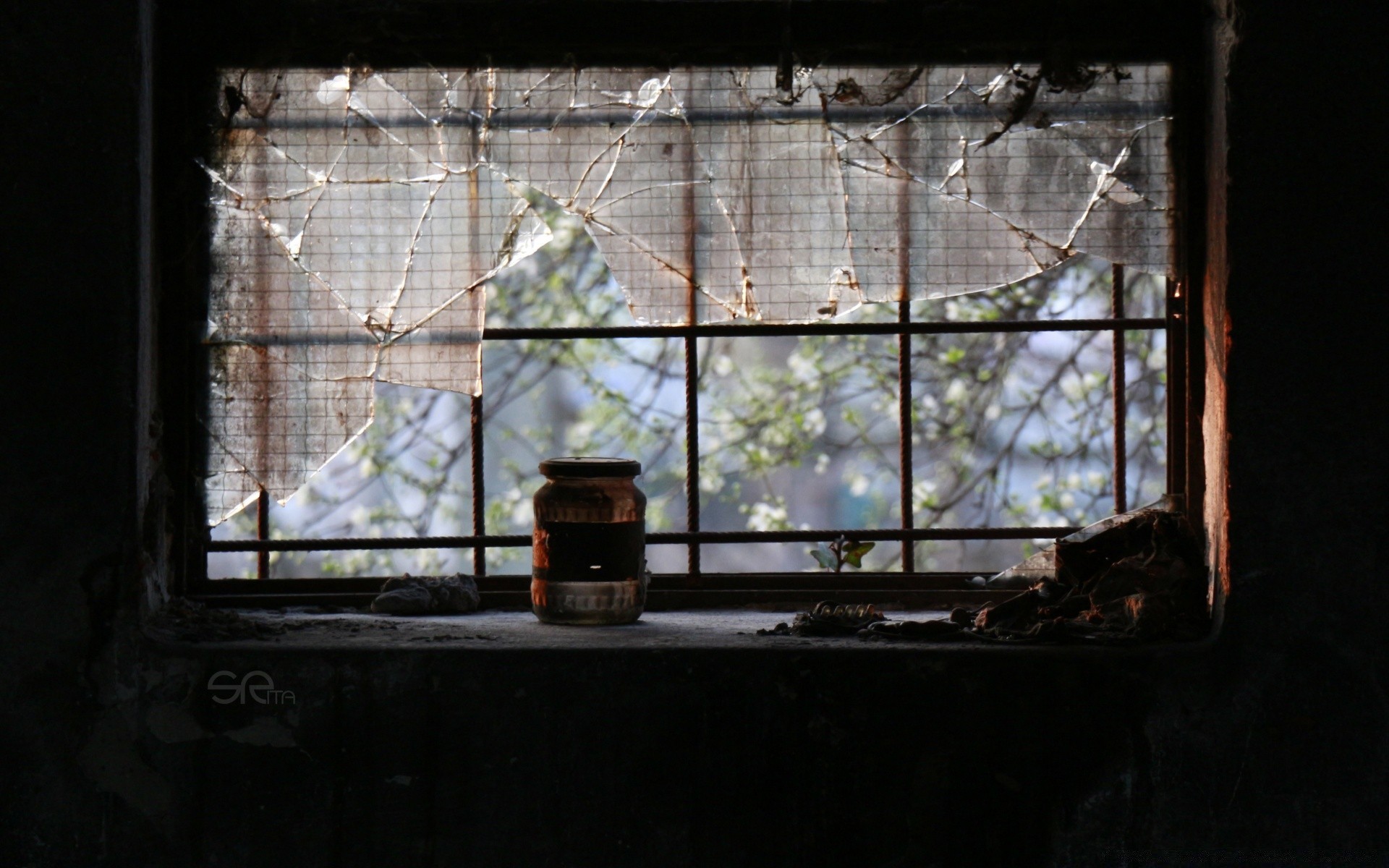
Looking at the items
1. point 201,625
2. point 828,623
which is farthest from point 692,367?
point 201,625

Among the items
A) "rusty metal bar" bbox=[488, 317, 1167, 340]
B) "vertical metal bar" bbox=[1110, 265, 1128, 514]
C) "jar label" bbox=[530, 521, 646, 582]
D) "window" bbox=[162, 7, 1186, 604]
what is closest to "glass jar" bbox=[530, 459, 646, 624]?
"jar label" bbox=[530, 521, 646, 582]

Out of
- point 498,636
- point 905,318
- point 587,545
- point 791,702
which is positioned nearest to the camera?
point 791,702

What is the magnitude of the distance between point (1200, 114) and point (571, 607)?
1465 millimetres

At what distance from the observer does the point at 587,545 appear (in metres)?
2.07

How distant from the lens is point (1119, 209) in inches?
81.6

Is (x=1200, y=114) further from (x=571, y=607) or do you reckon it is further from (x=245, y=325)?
(x=245, y=325)

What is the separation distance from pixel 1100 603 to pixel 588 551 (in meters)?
0.92

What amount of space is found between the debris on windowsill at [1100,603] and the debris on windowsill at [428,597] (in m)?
0.65

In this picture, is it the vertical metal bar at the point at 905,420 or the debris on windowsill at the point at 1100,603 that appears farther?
the vertical metal bar at the point at 905,420

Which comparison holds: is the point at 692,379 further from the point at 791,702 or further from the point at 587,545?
the point at 791,702

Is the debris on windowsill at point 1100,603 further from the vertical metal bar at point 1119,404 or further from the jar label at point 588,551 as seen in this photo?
the jar label at point 588,551

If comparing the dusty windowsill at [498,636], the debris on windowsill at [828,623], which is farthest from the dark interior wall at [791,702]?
the debris on windowsill at [828,623]

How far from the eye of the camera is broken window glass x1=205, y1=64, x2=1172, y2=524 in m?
2.09

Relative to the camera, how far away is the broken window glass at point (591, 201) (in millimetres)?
2092
